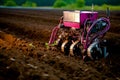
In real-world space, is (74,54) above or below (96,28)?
below

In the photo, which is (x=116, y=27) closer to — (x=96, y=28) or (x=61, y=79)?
(x=96, y=28)

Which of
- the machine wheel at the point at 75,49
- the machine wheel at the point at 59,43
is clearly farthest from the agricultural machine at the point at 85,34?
the machine wheel at the point at 59,43

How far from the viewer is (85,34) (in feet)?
30.2

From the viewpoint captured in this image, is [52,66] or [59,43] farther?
[59,43]

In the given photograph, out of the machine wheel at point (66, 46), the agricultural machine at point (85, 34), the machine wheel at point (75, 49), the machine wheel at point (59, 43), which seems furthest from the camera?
the machine wheel at point (59, 43)

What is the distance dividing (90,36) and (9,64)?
3.10 meters

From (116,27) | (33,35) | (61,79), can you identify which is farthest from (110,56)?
(116,27)

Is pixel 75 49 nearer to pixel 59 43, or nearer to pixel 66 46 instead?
pixel 66 46

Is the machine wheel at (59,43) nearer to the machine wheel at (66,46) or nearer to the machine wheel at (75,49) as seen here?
the machine wheel at (66,46)

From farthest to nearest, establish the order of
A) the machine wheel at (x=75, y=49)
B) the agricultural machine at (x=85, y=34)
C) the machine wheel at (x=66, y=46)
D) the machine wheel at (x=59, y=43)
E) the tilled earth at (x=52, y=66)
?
the machine wheel at (x=59, y=43)
the machine wheel at (x=66, y=46)
the machine wheel at (x=75, y=49)
the agricultural machine at (x=85, y=34)
the tilled earth at (x=52, y=66)

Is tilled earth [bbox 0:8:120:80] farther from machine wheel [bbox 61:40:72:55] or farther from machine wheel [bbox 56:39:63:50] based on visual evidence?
machine wheel [bbox 56:39:63:50]

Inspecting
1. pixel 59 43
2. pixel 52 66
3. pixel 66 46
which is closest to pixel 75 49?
pixel 66 46

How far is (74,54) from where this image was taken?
366 inches

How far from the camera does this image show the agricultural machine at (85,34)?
8.78 m
